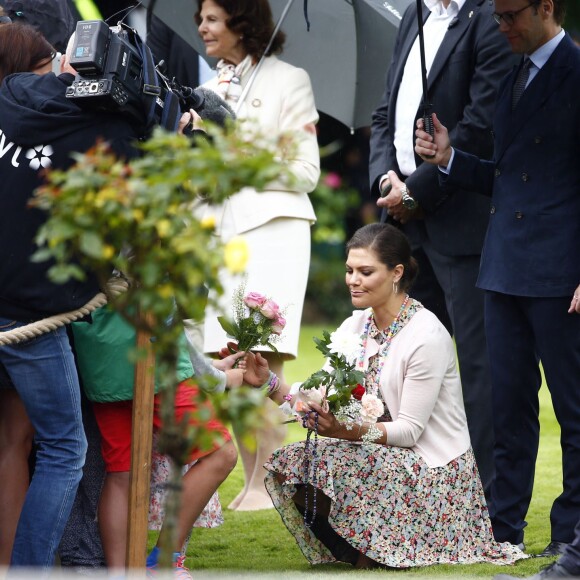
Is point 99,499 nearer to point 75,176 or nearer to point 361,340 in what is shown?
point 361,340

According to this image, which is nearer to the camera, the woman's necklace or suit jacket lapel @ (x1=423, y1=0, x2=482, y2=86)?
the woman's necklace

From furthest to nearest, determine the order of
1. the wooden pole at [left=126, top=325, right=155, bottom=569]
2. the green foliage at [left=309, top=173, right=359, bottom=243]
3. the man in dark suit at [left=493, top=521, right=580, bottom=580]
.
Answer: the green foliage at [left=309, top=173, right=359, bottom=243] → the man in dark suit at [left=493, top=521, right=580, bottom=580] → the wooden pole at [left=126, top=325, right=155, bottom=569]

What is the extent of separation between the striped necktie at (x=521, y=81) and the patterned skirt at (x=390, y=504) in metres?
1.31

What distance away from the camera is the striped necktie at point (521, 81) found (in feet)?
14.4

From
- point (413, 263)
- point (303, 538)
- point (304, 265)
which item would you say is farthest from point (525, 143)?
point (303, 538)

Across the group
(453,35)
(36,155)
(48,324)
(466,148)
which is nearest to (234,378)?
(48,324)

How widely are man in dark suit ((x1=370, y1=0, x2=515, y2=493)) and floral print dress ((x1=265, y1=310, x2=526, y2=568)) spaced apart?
0.40 meters

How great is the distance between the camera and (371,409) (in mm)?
4223

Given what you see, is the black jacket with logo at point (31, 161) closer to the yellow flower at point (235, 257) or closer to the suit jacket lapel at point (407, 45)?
the yellow flower at point (235, 257)

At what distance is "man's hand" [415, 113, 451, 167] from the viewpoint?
14.8 feet

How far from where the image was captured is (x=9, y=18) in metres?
4.11

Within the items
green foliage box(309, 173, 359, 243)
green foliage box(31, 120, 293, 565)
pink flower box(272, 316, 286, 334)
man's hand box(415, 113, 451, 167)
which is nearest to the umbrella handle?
man's hand box(415, 113, 451, 167)

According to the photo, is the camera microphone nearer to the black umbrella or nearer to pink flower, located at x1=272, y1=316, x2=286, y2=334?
the black umbrella

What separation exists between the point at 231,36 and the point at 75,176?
291cm
